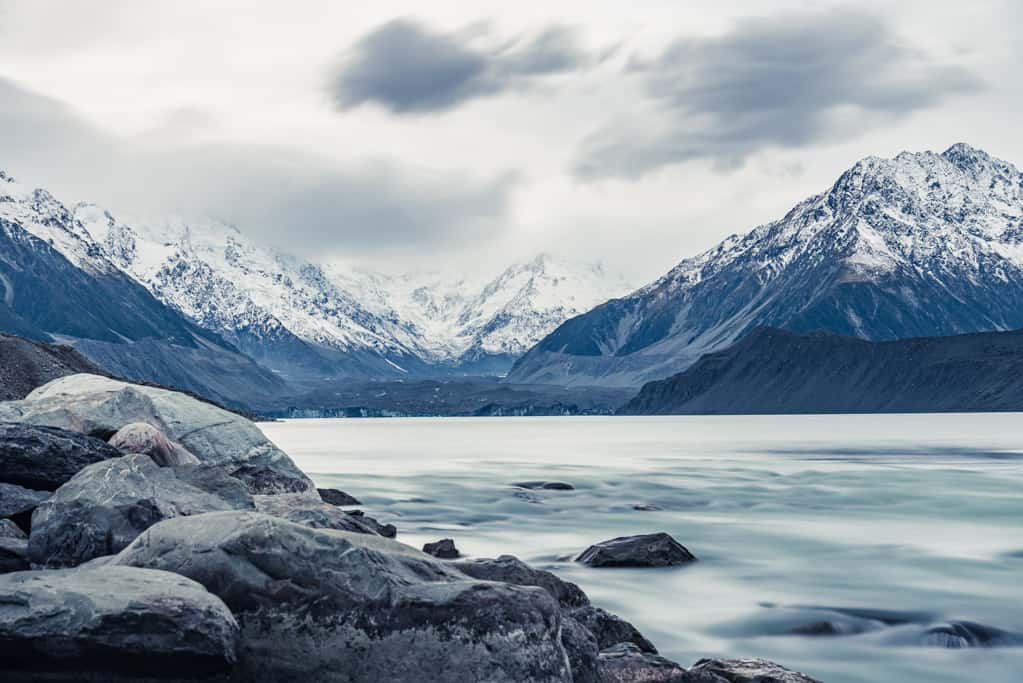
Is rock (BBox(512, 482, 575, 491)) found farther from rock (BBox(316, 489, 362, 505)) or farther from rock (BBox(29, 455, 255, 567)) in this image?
rock (BBox(29, 455, 255, 567))

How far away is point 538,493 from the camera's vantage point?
207 ft

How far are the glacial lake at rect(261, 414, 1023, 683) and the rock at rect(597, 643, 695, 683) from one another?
5.65 meters

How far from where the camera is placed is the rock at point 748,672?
17312 mm

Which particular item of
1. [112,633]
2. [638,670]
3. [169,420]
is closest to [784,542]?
[169,420]

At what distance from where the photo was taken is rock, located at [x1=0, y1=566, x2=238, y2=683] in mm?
12461

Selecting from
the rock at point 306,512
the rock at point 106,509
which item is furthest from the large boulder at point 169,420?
the rock at point 106,509

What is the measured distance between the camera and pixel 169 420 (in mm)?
32500

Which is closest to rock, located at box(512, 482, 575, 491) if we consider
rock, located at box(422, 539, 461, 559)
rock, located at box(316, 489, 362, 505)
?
rock, located at box(316, 489, 362, 505)

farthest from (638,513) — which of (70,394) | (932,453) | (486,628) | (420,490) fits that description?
(932,453)

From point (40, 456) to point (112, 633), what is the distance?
10802 mm

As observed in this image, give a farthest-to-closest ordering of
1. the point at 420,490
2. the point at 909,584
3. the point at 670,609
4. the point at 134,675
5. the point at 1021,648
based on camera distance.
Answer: the point at 420,490, the point at 909,584, the point at 670,609, the point at 1021,648, the point at 134,675

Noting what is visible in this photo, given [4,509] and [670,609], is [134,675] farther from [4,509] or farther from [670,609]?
[670,609]

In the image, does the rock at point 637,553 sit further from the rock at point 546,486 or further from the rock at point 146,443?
the rock at point 546,486

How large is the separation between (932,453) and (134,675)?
10573cm
